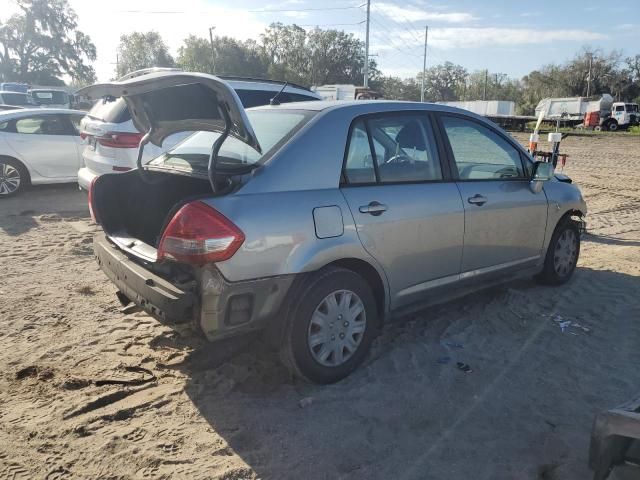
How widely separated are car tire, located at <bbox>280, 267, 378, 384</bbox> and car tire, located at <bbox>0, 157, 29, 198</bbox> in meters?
8.13

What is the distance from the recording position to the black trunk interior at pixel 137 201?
378 cm

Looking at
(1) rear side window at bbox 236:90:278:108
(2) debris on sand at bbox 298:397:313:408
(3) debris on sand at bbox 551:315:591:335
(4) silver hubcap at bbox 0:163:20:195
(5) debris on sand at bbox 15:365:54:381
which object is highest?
(1) rear side window at bbox 236:90:278:108

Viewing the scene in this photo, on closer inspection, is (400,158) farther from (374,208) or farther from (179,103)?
(179,103)

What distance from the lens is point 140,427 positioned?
2900 mm

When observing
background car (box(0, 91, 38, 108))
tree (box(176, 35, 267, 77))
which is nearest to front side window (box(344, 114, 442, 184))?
background car (box(0, 91, 38, 108))

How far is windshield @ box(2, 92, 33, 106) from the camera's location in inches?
910

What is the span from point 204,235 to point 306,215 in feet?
1.99

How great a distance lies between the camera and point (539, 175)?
4.58 meters

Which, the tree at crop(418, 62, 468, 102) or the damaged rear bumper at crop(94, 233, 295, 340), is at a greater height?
the tree at crop(418, 62, 468, 102)

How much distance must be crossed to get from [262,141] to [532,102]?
74.8 m

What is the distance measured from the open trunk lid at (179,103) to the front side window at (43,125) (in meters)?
6.75

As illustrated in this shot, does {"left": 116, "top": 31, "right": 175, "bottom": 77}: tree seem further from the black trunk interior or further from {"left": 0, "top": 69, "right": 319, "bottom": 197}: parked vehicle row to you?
the black trunk interior

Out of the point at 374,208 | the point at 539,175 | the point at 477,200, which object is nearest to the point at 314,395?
the point at 374,208

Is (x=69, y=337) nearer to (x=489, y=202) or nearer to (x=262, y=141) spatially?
(x=262, y=141)
